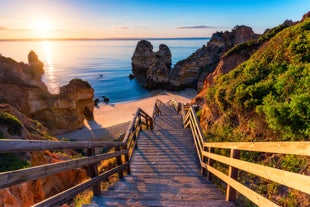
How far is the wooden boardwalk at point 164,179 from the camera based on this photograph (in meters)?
3.97

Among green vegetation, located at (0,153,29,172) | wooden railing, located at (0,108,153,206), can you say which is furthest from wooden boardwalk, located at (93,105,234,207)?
green vegetation, located at (0,153,29,172)

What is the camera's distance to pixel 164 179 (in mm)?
5539

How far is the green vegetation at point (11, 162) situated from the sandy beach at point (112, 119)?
13.7 m

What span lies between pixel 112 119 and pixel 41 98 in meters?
9.34

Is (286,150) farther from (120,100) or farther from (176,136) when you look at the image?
(120,100)

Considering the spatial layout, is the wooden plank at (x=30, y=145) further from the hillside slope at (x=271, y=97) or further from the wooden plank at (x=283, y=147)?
the hillside slope at (x=271, y=97)

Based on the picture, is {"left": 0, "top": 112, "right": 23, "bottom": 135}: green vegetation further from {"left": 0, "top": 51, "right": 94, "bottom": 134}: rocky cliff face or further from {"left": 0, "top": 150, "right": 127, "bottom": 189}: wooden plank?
{"left": 0, "top": 51, "right": 94, "bottom": 134}: rocky cliff face

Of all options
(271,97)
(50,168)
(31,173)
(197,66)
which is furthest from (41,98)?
(197,66)

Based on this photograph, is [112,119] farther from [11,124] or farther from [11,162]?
[11,162]

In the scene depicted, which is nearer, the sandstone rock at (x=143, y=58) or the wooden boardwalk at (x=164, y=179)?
the wooden boardwalk at (x=164, y=179)

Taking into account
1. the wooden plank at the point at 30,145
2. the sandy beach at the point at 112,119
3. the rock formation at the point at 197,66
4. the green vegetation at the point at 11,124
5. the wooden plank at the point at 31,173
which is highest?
the rock formation at the point at 197,66

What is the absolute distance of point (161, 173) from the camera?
6.13 meters

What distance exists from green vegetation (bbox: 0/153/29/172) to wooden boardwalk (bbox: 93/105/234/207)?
3.00 meters

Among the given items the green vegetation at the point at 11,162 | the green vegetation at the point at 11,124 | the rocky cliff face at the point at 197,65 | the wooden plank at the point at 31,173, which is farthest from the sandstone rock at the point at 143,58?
the wooden plank at the point at 31,173
